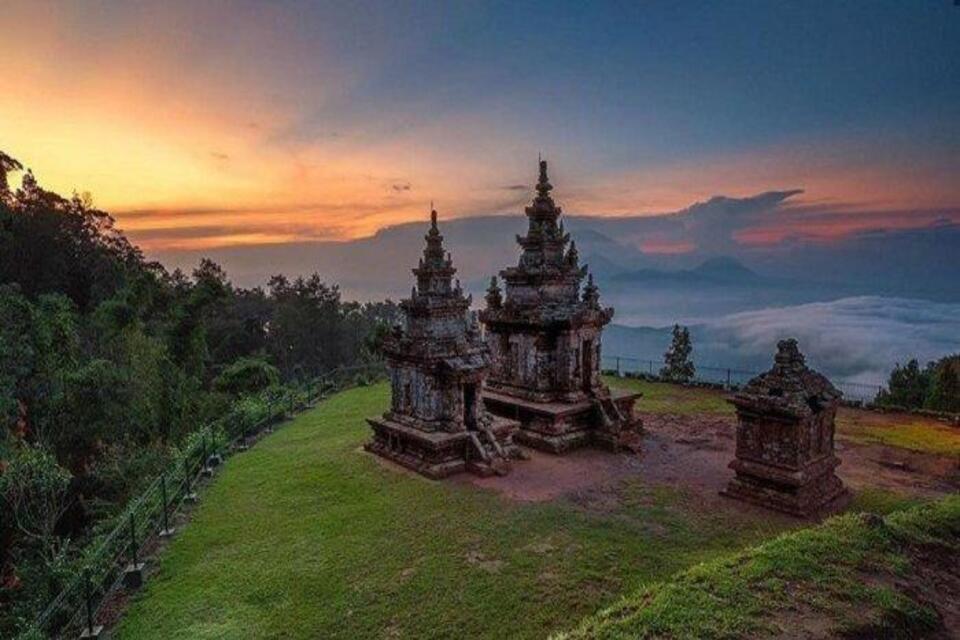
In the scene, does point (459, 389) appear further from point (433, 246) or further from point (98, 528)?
point (98, 528)

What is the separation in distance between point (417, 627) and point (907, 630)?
23.7 ft

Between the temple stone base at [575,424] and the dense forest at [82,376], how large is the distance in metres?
13.1

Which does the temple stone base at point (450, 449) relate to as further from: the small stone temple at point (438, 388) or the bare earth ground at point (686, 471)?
the bare earth ground at point (686, 471)

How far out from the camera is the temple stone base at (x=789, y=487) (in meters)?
15.5

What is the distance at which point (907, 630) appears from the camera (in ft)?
27.2

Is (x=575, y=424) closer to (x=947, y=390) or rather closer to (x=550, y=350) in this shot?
(x=550, y=350)

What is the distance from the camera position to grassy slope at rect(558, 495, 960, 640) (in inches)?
319

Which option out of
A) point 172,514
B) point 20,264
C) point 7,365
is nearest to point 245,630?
point 172,514

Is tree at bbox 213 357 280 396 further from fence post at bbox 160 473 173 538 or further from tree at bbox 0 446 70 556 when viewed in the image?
fence post at bbox 160 473 173 538

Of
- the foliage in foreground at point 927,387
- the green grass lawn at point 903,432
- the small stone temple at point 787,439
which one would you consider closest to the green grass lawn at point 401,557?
the small stone temple at point 787,439

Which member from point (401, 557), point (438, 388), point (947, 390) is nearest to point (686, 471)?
point (438, 388)

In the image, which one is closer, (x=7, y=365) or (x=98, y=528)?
(x=98, y=528)

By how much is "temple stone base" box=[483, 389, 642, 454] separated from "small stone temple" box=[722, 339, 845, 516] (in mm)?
5147

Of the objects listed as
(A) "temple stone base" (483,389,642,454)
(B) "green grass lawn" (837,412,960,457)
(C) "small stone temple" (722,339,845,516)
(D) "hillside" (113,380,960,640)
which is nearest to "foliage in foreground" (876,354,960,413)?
(B) "green grass lawn" (837,412,960,457)
